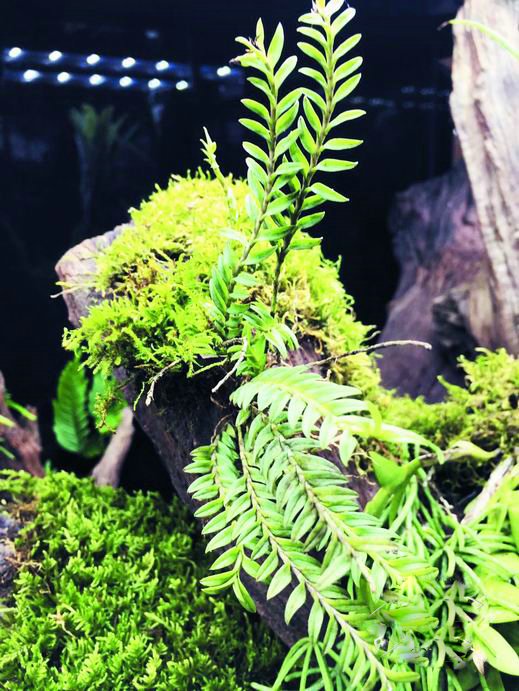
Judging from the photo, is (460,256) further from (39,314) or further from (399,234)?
(39,314)

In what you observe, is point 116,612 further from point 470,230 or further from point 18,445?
point 470,230

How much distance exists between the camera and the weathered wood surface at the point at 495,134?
6.38ft

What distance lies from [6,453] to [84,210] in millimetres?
893

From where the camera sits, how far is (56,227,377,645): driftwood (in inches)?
48.2

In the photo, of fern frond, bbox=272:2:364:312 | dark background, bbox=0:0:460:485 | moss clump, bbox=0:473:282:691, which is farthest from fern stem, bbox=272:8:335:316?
dark background, bbox=0:0:460:485

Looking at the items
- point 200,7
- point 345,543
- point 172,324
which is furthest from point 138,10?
point 345,543

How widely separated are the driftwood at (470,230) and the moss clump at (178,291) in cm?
77

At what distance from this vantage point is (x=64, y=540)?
4.87 ft

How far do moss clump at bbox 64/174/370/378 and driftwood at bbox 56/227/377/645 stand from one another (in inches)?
2.0

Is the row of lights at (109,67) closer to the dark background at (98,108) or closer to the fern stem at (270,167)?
the dark background at (98,108)

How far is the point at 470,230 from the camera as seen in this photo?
106 inches

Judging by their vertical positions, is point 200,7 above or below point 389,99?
above

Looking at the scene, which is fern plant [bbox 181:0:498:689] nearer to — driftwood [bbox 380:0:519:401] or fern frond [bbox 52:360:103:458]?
driftwood [bbox 380:0:519:401]

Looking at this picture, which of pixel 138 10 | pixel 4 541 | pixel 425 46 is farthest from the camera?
pixel 425 46
